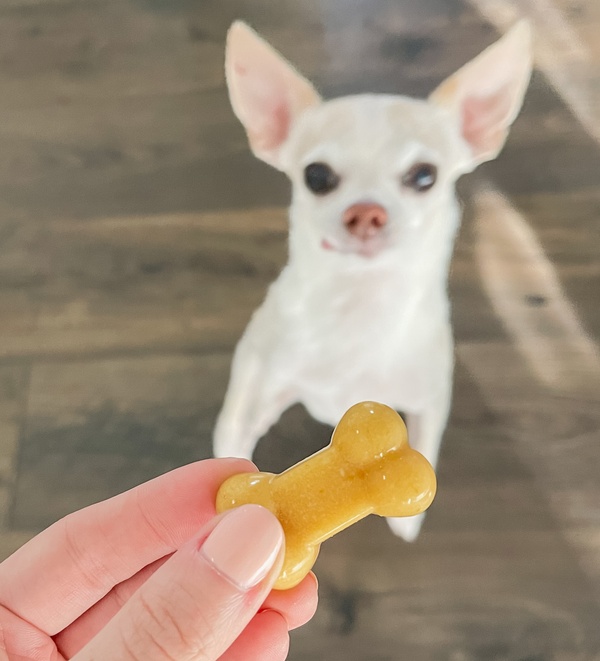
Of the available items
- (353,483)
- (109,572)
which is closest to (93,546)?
(109,572)

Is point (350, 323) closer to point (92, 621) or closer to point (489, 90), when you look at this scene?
point (489, 90)

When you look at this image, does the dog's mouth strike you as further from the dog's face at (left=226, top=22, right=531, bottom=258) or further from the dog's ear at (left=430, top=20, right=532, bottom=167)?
the dog's ear at (left=430, top=20, right=532, bottom=167)

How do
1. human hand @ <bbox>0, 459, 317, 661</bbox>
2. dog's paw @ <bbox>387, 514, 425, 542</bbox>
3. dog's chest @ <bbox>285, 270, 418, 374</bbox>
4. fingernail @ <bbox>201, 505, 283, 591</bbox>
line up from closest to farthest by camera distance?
fingernail @ <bbox>201, 505, 283, 591</bbox>, human hand @ <bbox>0, 459, 317, 661</bbox>, dog's chest @ <bbox>285, 270, 418, 374</bbox>, dog's paw @ <bbox>387, 514, 425, 542</bbox>

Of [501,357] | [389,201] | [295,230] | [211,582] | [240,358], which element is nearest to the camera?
[211,582]

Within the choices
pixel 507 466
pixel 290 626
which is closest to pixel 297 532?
pixel 290 626

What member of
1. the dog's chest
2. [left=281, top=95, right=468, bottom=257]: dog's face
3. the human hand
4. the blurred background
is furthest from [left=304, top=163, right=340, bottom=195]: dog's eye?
the blurred background

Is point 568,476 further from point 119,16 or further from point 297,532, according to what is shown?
point 119,16

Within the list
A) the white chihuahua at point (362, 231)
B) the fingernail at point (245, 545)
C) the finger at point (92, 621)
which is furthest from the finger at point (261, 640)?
the white chihuahua at point (362, 231)

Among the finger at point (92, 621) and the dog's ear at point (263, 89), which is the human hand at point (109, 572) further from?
the dog's ear at point (263, 89)
